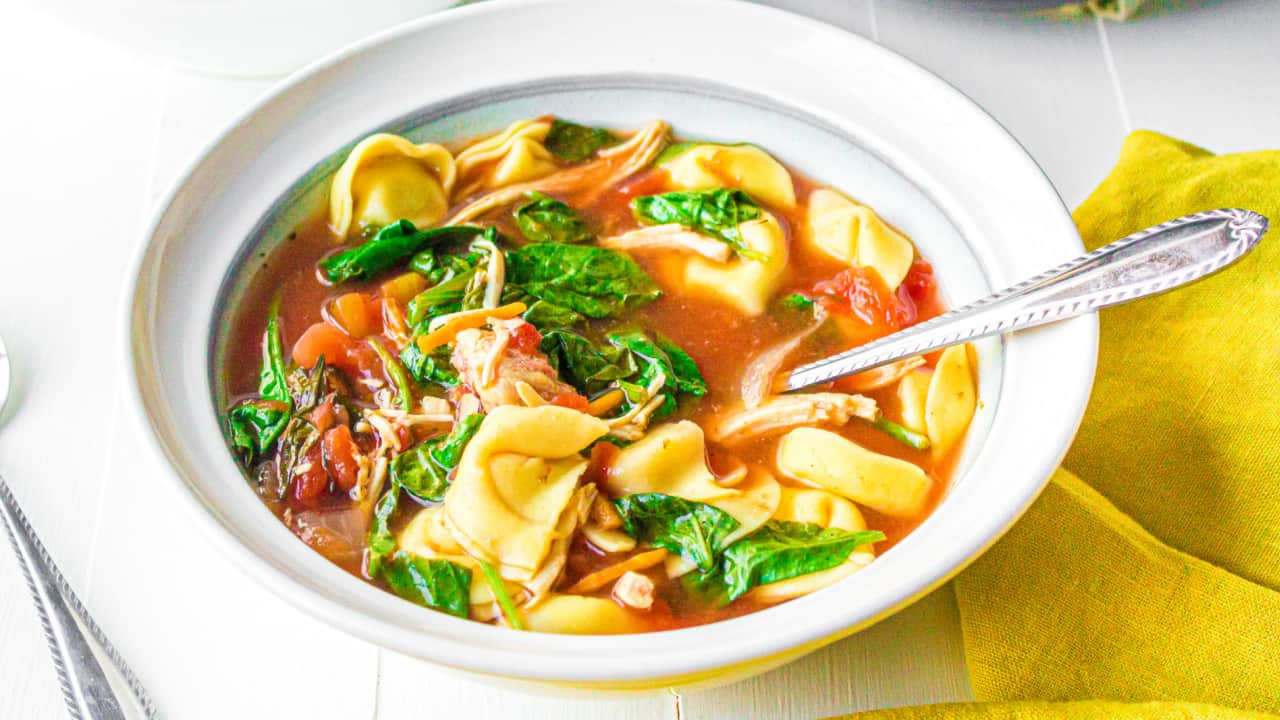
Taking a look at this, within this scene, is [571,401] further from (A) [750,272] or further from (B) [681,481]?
(A) [750,272]

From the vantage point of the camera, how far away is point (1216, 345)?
12.1ft

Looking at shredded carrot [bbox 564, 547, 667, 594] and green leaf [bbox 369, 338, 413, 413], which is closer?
shredded carrot [bbox 564, 547, 667, 594]

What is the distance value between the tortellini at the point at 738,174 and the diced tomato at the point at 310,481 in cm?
161

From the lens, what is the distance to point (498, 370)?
3203 millimetres

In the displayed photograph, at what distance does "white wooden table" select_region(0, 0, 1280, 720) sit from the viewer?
3211 millimetres

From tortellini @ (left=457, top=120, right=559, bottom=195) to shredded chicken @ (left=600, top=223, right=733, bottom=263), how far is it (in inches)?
15.0

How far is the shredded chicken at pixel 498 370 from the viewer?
3.18m

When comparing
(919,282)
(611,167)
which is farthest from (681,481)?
(611,167)

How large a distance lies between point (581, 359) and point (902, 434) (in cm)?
100

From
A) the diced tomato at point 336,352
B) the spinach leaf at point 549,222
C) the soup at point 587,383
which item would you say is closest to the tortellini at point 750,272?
the soup at point 587,383

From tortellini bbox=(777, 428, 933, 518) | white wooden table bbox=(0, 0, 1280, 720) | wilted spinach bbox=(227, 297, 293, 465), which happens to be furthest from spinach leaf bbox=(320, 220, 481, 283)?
tortellini bbox=(777, 428, 933, 518)

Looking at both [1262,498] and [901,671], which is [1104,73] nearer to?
[1262,498]

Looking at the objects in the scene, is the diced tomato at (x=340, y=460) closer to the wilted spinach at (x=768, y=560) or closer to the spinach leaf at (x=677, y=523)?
the spinach leaf at (x=677, y=523)

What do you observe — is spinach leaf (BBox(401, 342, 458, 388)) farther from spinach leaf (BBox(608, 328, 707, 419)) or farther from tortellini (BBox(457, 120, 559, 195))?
tortellini (BBox(457, 120, 559, 195))
